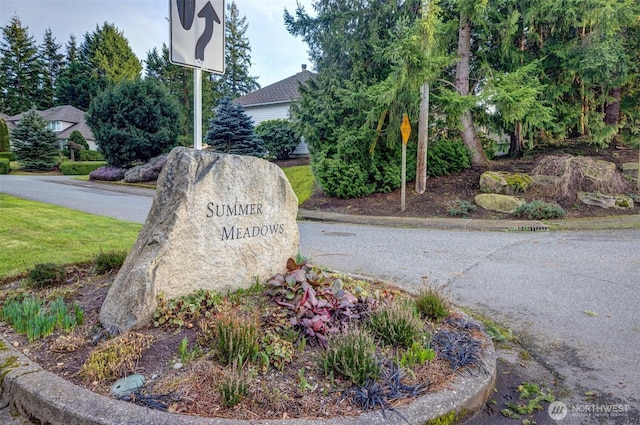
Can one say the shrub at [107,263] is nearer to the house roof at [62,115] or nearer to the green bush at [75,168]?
the green bush at [75,168]

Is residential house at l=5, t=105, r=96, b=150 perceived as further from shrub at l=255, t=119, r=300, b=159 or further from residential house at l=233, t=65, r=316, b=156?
shrub at l=255, t=119, r=300, b=159

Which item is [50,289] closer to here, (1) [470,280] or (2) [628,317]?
(1) [470,280]

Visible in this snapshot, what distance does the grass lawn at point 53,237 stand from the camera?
Answer: 4953 millimetres

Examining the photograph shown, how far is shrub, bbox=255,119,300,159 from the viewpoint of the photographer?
21.4 m

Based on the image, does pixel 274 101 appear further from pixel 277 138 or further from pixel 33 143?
pixel 33 143

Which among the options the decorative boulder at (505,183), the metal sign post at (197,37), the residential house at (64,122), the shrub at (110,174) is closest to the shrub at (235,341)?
the metal sign post at (197,37)

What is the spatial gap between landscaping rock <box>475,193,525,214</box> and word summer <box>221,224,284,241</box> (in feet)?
26.2

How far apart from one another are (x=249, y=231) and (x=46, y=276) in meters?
2.02

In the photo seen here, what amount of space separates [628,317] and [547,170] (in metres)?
8.54

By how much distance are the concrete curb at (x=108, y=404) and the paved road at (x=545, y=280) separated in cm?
68

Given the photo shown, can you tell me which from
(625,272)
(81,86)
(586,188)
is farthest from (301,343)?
(81,86)

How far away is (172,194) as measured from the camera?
3.09m

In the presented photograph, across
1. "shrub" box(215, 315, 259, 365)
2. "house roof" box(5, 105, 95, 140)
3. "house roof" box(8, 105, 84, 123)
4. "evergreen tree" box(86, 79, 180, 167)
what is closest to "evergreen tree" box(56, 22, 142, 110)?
"house roof" box(8, 105, 84, 123)

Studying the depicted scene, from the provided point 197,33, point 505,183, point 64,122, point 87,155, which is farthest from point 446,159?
point 64,122
